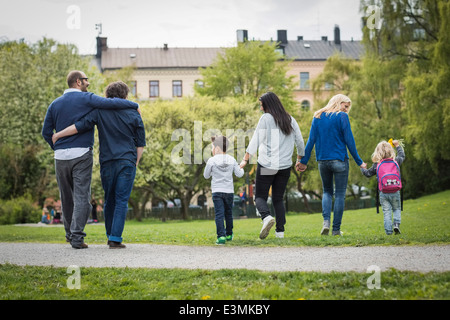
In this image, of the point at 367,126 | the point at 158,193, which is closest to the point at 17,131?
the point at 158,193

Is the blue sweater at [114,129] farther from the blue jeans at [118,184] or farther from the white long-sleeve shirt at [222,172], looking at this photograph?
the white long-sleeve shirt at [222,172]

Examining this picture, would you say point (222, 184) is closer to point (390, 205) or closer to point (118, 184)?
point (118, 184)

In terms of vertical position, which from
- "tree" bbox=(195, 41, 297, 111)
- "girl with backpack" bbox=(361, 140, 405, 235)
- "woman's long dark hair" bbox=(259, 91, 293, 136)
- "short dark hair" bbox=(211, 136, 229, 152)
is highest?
"tree" bbox=(195, 41, 297, 111)

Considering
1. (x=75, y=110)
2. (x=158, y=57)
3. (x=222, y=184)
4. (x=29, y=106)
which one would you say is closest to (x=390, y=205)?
(x=222, y=184)

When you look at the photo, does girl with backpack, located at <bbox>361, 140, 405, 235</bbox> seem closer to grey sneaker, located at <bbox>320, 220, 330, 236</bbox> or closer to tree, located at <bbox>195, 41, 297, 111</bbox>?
grey sneaker, located at <bbox>320, 220, 330, 236</bbox>

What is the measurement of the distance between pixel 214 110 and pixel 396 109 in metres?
12.0

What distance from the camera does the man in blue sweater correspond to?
29.7 ft

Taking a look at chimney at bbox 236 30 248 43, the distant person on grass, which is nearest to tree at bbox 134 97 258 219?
the distant person on grass

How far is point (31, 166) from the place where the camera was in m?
38.8

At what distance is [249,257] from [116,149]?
102 inches

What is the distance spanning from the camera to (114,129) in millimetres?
8961

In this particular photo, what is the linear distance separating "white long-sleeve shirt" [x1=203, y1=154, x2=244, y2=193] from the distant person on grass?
1.51 m

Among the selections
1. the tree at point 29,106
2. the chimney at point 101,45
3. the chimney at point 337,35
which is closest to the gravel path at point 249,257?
the tree at point 29,106
